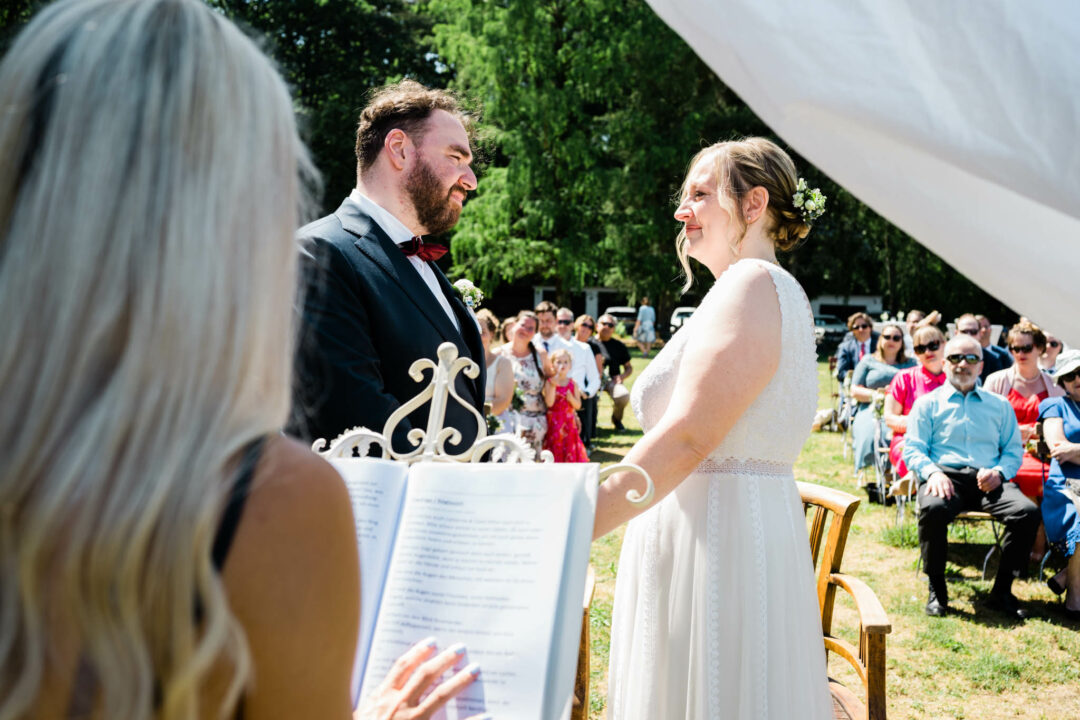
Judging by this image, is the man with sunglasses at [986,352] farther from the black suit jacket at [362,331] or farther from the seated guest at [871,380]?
the black suit jacket at [362,331]

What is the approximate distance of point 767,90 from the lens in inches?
39.1

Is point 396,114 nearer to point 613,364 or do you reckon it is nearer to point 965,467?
point 965,467

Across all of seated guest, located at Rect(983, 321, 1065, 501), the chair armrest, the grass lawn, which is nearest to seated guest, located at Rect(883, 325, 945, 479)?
seated guest, located at Rect(983, 321, 1065, 501)

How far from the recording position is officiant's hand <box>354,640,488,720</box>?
113cm

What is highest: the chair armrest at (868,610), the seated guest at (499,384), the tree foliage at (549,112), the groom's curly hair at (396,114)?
the tree foliage at (549,112)

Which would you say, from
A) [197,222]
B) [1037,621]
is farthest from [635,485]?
[1037,621]

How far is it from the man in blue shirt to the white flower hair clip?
3.92 meters

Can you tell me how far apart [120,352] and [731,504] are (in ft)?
5.73

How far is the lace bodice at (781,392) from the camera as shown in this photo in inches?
87.0

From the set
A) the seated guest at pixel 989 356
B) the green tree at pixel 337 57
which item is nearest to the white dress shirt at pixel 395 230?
the seated guest at pixel 989 356

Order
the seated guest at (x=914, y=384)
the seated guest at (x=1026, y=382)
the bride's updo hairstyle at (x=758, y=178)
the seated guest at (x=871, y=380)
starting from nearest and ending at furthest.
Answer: the bride's updo hairstyle at (x=758, y=178), the seated guest at (x=1026, y=382), the seated guest at (x=914, y=384), the seated guest at (x=871, y=380)

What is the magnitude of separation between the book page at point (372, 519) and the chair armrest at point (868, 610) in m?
1.64

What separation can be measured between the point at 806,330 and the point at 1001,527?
20.9 feet

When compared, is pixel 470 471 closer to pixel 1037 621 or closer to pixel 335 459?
pixel 335 459
